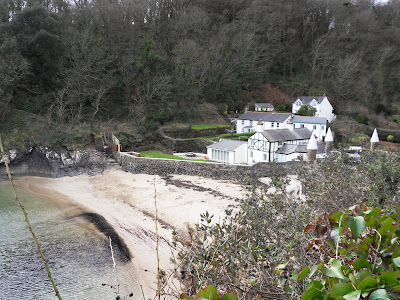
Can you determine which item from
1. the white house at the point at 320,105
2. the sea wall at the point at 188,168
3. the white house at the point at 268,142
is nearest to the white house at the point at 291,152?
the white house at the point at 268,142

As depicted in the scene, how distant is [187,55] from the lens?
98.1ft

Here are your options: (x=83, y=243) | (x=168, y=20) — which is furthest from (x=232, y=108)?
(x=83, y=243)

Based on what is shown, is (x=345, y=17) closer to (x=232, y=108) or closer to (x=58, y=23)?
(x=232, y=108)

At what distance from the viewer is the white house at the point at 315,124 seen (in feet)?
82.6

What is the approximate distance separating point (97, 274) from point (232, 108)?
26.3m

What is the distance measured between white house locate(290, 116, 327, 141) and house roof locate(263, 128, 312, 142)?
269 cm

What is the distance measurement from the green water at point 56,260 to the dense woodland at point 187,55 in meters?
14.4

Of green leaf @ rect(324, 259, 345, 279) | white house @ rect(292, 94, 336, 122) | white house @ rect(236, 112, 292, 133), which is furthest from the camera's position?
white house @ rect(292, 94, 336, 122)

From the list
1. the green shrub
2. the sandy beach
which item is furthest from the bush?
the sandy beach

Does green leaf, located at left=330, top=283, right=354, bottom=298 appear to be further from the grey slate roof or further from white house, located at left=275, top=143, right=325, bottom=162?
the grey slate roof

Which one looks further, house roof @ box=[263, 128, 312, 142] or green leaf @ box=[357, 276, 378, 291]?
house roof @ box=[263, 128, 312, 142]

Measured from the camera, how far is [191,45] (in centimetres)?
3056

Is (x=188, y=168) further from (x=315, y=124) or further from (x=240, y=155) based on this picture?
(x=315, y=124)

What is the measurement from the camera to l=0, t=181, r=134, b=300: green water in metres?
8.82
